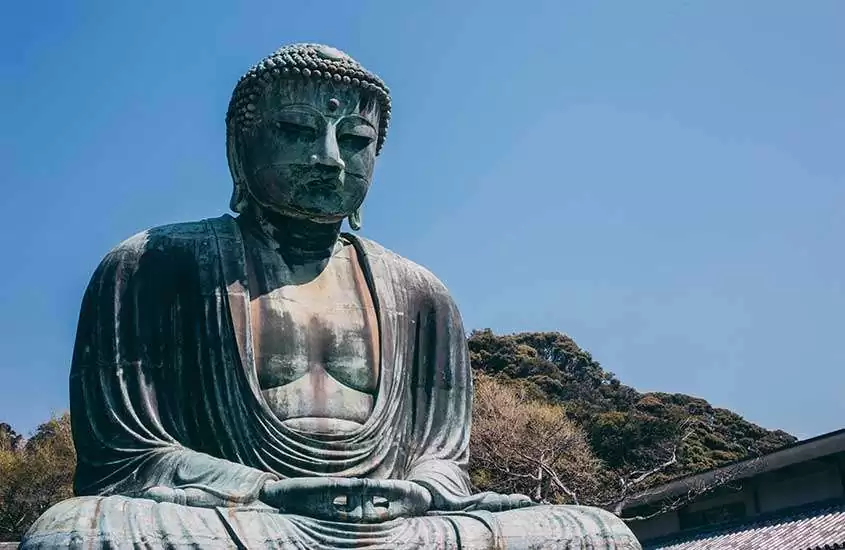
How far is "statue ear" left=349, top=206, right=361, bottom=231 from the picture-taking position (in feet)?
21.3

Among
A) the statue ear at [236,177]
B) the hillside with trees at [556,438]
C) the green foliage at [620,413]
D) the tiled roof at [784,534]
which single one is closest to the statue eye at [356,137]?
the statue ear at [236,177]

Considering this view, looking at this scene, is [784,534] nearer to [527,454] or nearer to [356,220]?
[527,454]

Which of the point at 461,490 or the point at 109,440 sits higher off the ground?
the point at 109,440

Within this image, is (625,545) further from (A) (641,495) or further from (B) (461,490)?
(A) (641,495)

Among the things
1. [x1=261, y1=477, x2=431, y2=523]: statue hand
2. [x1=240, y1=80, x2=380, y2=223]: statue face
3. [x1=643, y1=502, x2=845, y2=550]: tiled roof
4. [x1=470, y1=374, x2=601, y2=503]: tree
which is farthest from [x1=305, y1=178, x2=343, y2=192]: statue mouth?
[x1=470, y1=374, x2=601, y2=503]: tree

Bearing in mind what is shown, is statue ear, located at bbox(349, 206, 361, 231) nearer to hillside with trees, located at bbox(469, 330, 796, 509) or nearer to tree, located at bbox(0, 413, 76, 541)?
hillside with trees, located at bbox(469, 330, 796, 509)

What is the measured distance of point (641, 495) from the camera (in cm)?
2577

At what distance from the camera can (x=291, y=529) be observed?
4.93 metres

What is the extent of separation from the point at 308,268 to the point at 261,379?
826 millimetres

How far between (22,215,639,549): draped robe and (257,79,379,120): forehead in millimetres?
768

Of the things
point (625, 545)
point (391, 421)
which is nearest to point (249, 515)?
point (391, 421)

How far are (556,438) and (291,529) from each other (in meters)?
24.3

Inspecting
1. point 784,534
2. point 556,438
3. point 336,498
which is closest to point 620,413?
point 556,438

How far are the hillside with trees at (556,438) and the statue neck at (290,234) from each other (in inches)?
782
